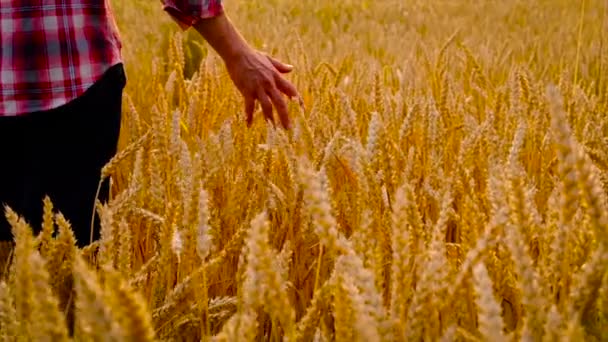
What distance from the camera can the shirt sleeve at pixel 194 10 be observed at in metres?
1.19

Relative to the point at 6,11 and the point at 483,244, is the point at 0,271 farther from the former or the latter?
the point at 483,244

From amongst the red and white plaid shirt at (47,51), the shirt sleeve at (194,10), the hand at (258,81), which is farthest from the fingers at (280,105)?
the red and white plaid shirt at (47,51)

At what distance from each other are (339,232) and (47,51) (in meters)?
0.57

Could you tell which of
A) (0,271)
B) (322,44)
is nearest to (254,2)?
(322,44)

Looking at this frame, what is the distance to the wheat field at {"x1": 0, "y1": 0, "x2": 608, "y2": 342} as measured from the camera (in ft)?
Result: 1.45

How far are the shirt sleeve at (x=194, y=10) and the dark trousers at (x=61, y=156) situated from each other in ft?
0.44

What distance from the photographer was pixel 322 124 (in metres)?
1.28

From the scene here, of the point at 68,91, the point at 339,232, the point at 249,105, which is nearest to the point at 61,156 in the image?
the point at 68,91

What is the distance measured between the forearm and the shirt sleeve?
11 millimetres

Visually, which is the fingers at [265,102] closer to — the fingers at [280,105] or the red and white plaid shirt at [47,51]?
the fingers at [280,105]

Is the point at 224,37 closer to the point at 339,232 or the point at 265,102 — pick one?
the point at 265,102

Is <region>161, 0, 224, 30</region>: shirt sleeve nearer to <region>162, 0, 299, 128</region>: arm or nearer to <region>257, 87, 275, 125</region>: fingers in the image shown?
<region>162, 0, 299, 128</region>: arm

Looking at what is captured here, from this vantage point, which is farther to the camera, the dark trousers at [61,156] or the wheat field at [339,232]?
the dark trousers at [61,156]

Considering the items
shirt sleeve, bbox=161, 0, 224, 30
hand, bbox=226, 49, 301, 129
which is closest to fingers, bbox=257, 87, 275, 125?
hand, bbox=226, 49, 301, 129
